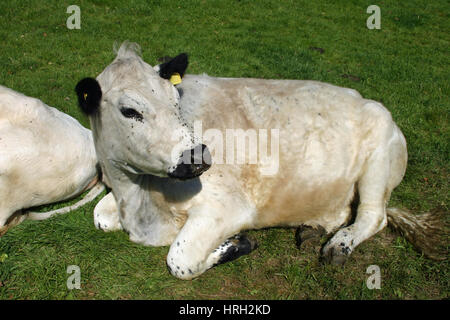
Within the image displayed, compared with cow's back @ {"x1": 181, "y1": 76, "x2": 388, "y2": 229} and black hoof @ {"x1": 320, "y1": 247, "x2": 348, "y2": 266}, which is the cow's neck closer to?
cow's back @ {"x1": 181, "y1": 76, "x2": 388, "y2": 229}

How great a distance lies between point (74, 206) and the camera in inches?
210

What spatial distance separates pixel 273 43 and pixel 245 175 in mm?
7312

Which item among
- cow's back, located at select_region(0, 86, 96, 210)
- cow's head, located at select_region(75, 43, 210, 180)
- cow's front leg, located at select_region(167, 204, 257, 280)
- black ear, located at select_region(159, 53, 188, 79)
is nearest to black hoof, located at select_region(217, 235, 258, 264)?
cow's front leg, located at select_region(167, 204, 257, 280)

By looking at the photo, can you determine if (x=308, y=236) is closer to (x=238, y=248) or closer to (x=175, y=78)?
(x=238, y=248)

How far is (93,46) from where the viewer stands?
32.4 feet

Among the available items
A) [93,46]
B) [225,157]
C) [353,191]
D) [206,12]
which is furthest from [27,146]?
[206,12]

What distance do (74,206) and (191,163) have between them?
251cm

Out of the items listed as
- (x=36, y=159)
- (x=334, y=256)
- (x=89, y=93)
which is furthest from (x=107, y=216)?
(x=334, y=256)

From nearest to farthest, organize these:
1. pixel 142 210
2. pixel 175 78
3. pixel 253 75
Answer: pixel 175 78
pixel 142 210
pixel 253 75

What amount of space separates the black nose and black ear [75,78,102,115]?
3.19 ft

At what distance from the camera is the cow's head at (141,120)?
11.8 feet

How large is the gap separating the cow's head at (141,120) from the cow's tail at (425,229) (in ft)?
9.14

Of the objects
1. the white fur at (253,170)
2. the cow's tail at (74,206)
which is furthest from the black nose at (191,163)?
the cow's tail at (74,206)

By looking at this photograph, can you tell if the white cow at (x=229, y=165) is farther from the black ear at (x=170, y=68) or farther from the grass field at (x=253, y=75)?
the grass field at (x=253, y=75)
